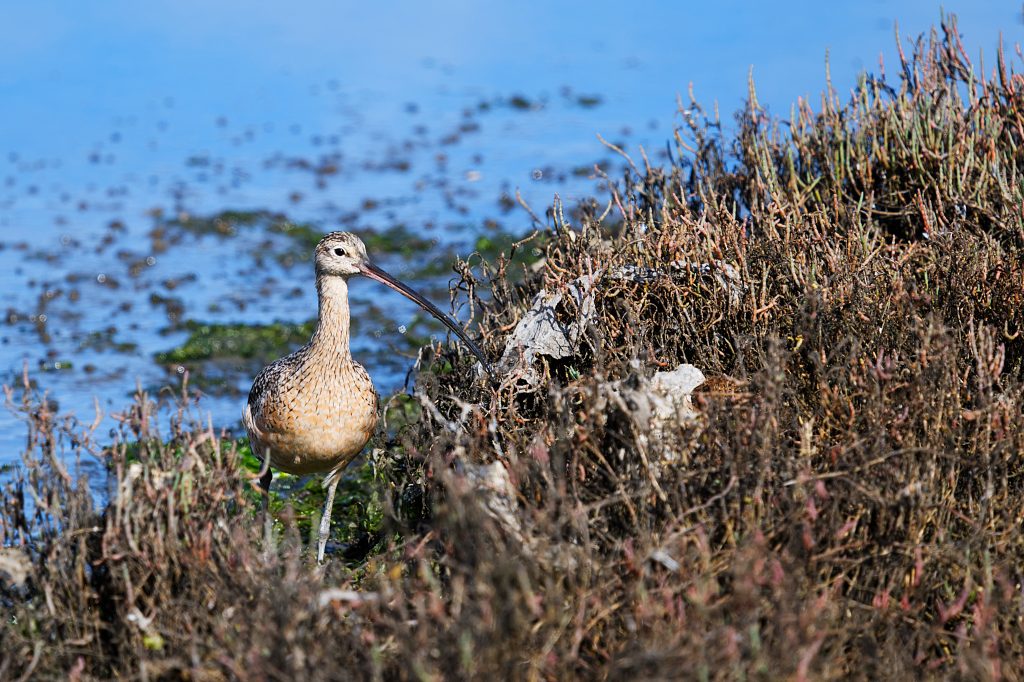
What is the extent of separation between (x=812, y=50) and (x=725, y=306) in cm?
1024

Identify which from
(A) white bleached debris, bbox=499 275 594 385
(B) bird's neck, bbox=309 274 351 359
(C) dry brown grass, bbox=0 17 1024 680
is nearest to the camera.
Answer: (C) dry brown grass, bbox=0 17 1024 680

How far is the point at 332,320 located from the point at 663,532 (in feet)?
6.59

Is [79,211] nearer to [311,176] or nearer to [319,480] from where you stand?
[311,176]

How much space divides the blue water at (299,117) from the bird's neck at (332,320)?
7.47ft

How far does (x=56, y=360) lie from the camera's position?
27.9 feet

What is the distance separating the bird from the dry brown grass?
0.55 metres

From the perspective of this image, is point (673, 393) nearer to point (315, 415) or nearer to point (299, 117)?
point (315, 415)

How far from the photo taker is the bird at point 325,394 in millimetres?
5258

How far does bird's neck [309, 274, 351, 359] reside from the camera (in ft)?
17.5

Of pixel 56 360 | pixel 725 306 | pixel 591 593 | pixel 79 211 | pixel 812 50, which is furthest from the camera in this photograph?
pixel 812 50

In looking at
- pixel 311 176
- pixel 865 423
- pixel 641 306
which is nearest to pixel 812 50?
pixel 311 176

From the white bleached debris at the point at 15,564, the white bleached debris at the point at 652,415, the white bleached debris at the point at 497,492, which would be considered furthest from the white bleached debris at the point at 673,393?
the white bleached debris at the point at 15,564

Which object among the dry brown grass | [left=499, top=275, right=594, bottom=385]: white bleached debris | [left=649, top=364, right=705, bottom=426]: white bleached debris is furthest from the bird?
[left=649, top=364, right=705, bottom=426]: white bleached debris

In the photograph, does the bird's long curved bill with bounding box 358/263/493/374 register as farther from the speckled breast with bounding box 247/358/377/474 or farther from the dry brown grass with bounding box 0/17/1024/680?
the speckled breast with bounding box 247/358/377/474
